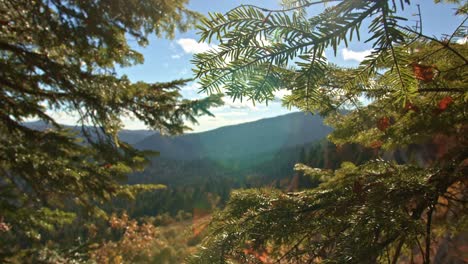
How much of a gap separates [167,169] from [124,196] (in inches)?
5750

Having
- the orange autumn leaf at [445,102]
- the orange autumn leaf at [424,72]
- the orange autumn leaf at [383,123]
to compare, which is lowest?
the orange autumn leaf at [383,123]

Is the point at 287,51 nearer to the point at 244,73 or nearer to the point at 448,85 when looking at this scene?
the point at 244,73

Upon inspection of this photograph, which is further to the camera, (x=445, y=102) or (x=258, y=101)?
(x=445, y=102)

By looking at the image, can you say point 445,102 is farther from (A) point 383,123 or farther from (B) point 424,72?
(A) point 383,123

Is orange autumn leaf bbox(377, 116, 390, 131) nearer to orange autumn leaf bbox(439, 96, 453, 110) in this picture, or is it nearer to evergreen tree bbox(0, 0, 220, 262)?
orange autumn leaf bbox(439, 96, 453, 110)

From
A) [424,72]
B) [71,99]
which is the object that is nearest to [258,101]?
[424,72]

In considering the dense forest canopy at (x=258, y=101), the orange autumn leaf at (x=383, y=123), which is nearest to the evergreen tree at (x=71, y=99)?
the dense forest canopy at (x=258, y=101)

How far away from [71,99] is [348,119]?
3.42 meters

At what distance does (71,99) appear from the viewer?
387 cm

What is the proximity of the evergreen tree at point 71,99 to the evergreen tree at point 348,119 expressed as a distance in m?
2.02

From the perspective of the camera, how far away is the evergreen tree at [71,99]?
3.56 metres

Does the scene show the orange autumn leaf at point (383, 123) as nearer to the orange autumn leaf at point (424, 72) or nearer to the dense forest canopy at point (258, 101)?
the dense forest canopy at point (258, 101)

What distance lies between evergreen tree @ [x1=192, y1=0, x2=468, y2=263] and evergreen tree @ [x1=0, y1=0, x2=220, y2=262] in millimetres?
2024

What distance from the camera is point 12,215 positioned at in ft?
12.3
